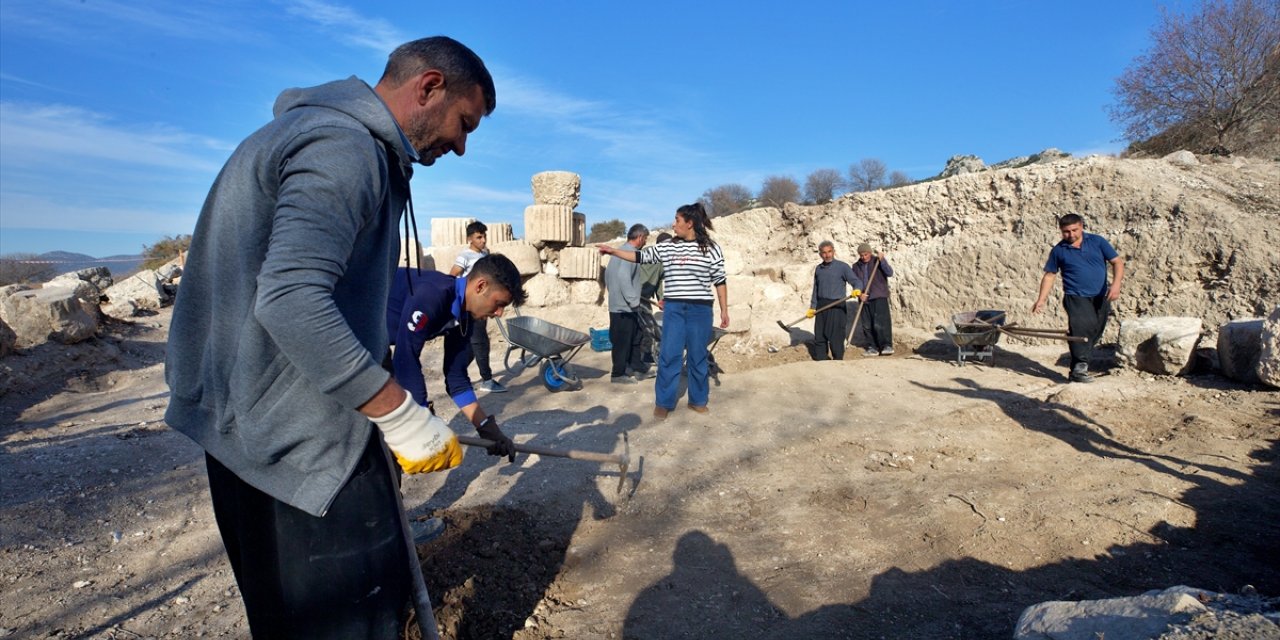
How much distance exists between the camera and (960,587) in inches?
108

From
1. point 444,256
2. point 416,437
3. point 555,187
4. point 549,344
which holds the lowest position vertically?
point 549,344

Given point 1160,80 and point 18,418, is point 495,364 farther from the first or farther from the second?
point 1160,80

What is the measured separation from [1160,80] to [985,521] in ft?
39.5

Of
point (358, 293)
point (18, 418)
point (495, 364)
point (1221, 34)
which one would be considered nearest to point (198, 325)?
point (358, 293)

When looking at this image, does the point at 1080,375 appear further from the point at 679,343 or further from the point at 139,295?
the point at 139,295

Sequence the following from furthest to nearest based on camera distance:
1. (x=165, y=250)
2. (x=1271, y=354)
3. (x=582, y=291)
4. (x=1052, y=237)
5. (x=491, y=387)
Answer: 1. (x=165, y=250)
2. (x=582, y=291)
3. (x=1052, y=237)
4. (x=491, y=387)
5. (x=1271, y=354)

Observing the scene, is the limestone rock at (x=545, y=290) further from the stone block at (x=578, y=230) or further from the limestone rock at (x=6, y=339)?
the limestone rock at (x=6, y=339)

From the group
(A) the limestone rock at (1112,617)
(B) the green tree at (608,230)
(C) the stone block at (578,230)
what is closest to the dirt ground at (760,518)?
(A) the limestone rock at (1112,617)

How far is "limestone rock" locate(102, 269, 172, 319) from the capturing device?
11.5 m

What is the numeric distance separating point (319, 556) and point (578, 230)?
1059 centimetres

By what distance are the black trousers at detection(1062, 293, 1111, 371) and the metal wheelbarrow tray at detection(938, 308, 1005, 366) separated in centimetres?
74

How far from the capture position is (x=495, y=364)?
8.98m

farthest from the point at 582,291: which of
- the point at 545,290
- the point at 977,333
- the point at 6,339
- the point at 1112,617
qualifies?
the point at 1112,617

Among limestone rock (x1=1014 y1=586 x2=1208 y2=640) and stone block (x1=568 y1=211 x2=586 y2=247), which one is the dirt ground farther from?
stone block (x1=568 y1=211 x2=586 y2=247)
